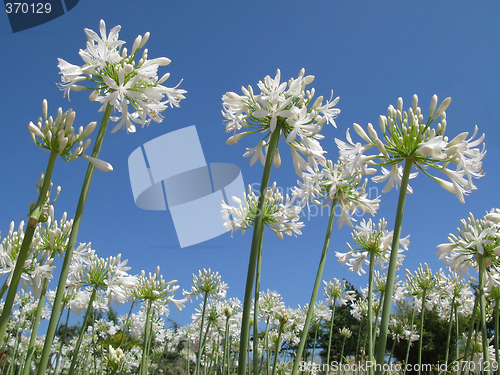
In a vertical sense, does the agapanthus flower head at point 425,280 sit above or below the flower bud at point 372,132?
below

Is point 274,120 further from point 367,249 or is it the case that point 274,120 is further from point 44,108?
point 367,249

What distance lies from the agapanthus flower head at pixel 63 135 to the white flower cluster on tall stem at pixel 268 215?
258 centimetres

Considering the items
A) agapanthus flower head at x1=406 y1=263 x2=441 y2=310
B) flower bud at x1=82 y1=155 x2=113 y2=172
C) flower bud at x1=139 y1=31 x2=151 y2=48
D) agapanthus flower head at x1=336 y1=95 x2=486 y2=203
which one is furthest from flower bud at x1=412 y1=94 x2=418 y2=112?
agapanthus flower head at x1=406 y1=263 x2=441 y2=310

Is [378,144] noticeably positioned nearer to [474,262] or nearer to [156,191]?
[474,262]

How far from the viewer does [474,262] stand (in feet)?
17.9

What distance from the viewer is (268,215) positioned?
4.92 metres

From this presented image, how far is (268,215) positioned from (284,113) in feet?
7.18

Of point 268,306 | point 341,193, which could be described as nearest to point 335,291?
point 268,306

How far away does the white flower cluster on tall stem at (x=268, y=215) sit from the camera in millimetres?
4838

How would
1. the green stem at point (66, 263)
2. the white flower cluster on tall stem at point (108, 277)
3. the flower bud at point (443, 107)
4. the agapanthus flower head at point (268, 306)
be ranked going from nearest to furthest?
the green stem at point (66, 263), the flower bud at point (443, 107), the white flower cluster on tall stem at point (108, 277), the agapanthus flower head at point (268, 306)

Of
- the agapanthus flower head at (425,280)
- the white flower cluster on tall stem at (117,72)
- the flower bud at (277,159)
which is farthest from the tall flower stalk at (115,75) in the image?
the agapanthus flower head at (425,280)

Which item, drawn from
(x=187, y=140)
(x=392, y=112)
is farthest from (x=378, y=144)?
(x=187, y=140)

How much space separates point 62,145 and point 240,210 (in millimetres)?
2911

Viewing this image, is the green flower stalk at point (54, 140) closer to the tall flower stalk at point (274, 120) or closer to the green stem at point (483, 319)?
the tall flower stalk at point (274, 120)
